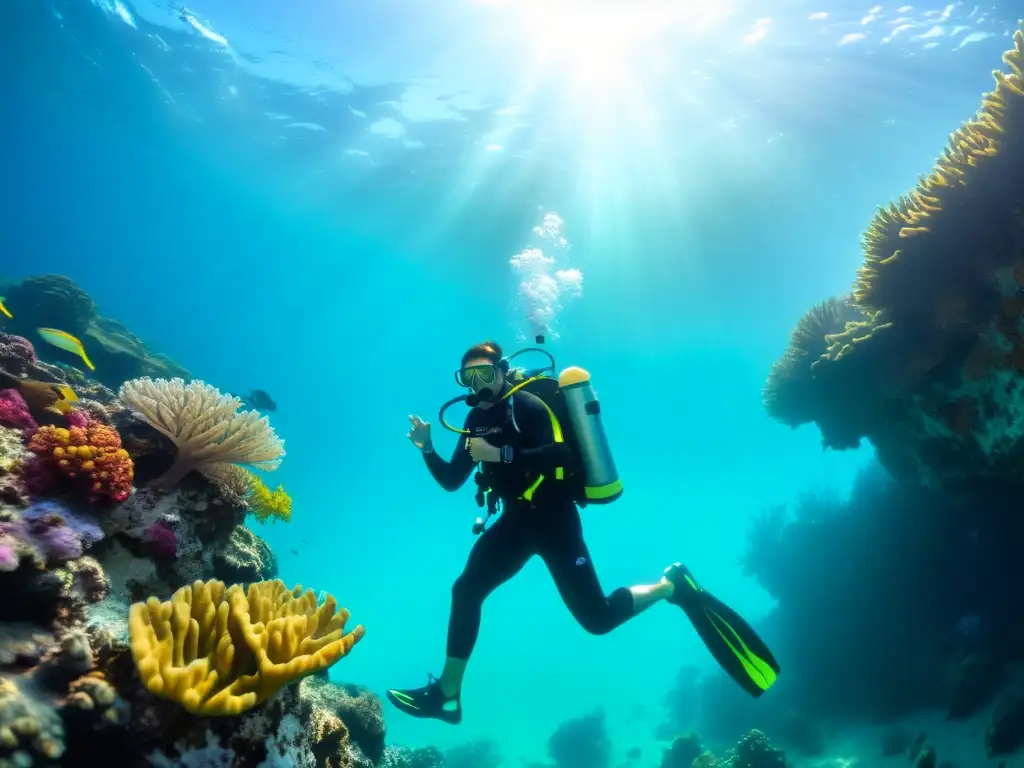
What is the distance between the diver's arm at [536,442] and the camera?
4.82 metres

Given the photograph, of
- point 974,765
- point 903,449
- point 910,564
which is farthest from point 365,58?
point 974,765

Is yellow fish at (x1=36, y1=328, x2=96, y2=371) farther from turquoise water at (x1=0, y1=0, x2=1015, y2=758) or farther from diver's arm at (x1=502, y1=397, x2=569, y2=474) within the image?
turquoise water at (x1=0, y1=0, x2=1015, y2=758)

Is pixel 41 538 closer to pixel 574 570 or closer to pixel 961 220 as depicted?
pixel 574 570

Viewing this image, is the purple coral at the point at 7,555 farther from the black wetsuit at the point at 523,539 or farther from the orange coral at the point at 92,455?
the black wetsuit at the point at 523,539

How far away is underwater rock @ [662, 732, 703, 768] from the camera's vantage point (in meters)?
14.8

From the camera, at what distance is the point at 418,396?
176ft

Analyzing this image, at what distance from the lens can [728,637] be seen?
19.7ft

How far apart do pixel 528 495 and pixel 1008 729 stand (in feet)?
26.5

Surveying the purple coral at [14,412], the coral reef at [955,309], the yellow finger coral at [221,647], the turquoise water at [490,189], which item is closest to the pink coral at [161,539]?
the purple coral at [14,412]

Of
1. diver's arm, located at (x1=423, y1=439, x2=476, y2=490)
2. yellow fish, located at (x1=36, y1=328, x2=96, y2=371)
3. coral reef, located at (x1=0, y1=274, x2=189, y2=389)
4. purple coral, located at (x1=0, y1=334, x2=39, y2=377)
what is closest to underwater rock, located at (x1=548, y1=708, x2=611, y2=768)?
diver's arm, located at (x1=423, y1=439, x2=476, y2=490)

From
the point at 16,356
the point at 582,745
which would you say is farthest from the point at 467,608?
the point at 582,745

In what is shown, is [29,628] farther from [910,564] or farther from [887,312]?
[910,564]

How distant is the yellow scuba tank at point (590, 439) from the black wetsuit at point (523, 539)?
361 mm

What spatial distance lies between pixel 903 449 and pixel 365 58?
76.5 feet
